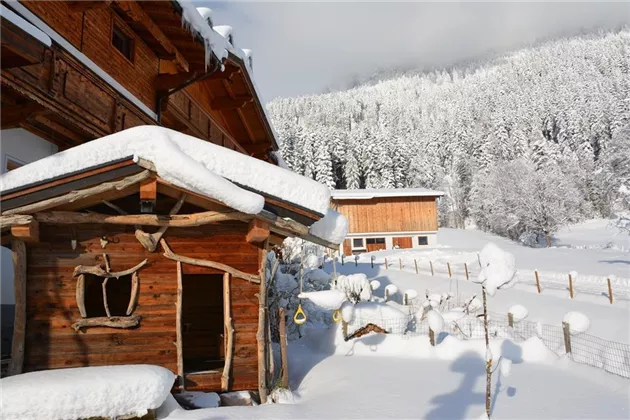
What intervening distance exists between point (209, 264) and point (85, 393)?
8.95ft

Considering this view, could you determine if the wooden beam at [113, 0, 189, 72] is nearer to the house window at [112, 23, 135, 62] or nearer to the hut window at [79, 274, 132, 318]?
the house window at [112, 23, 135, 62]

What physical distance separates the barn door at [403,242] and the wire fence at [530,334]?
24.9 m

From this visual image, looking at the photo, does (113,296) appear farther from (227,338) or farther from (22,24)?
(22,24)

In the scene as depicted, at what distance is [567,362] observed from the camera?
31.7 feet

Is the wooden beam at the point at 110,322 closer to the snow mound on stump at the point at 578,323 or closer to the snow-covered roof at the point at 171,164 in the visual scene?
the snow-covered roof at the point at 171,164

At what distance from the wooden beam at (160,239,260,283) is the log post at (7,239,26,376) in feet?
6.34

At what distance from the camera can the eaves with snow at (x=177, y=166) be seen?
19.6 feet

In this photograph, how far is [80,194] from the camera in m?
6.20

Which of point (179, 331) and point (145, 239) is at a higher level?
point (145, 239)

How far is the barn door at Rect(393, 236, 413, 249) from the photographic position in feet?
139

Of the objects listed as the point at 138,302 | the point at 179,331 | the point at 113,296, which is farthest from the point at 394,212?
the point at 138,302

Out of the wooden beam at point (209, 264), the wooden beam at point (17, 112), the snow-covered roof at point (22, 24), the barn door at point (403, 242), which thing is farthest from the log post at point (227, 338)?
the barn door at point (403, 242)

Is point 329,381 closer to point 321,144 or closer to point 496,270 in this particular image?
point 496,270

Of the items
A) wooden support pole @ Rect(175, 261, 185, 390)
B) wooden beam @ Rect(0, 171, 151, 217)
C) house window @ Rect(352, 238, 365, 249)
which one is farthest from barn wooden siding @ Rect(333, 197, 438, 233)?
wooden beam @ Rect(0, 171, 151, 217)
